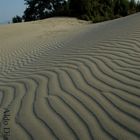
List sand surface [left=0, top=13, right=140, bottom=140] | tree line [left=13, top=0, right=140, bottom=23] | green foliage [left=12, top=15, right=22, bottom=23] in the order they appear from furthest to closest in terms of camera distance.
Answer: green foliage [left=12, top=15, right=22, bottom=23] < tree line [left=13, top=0, right=140, bottom=23] < sand surface [left=0, top=13, right=140, bottom=140]

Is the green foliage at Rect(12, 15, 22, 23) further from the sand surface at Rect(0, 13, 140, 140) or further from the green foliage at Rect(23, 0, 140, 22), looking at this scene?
the sand surface at Rect(0, 13, 140, 140)

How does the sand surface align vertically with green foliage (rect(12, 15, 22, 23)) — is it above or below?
above

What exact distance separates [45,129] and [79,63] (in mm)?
2424

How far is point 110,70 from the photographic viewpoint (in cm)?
503

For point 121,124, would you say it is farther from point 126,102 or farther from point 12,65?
point 12,65

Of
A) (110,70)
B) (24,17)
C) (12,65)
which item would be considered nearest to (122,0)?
(24,17)

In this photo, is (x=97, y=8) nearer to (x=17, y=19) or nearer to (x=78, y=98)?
(x=17, y=19)

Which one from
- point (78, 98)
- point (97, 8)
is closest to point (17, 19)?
point (97, 8)

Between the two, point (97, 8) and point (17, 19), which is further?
point (17, 19)

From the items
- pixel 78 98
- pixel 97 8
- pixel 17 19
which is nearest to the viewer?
pixel 78 98

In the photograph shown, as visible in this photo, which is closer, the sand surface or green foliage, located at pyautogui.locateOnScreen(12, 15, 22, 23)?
the sand surface

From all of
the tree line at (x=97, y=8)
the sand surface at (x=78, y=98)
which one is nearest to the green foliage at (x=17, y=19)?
the tree line at (x=97, y=8)

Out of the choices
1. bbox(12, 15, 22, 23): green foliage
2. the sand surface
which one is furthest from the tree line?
the sand surface

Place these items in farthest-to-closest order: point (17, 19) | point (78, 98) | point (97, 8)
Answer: point (17, 19)
point (97, 8)
point (78, 98)
